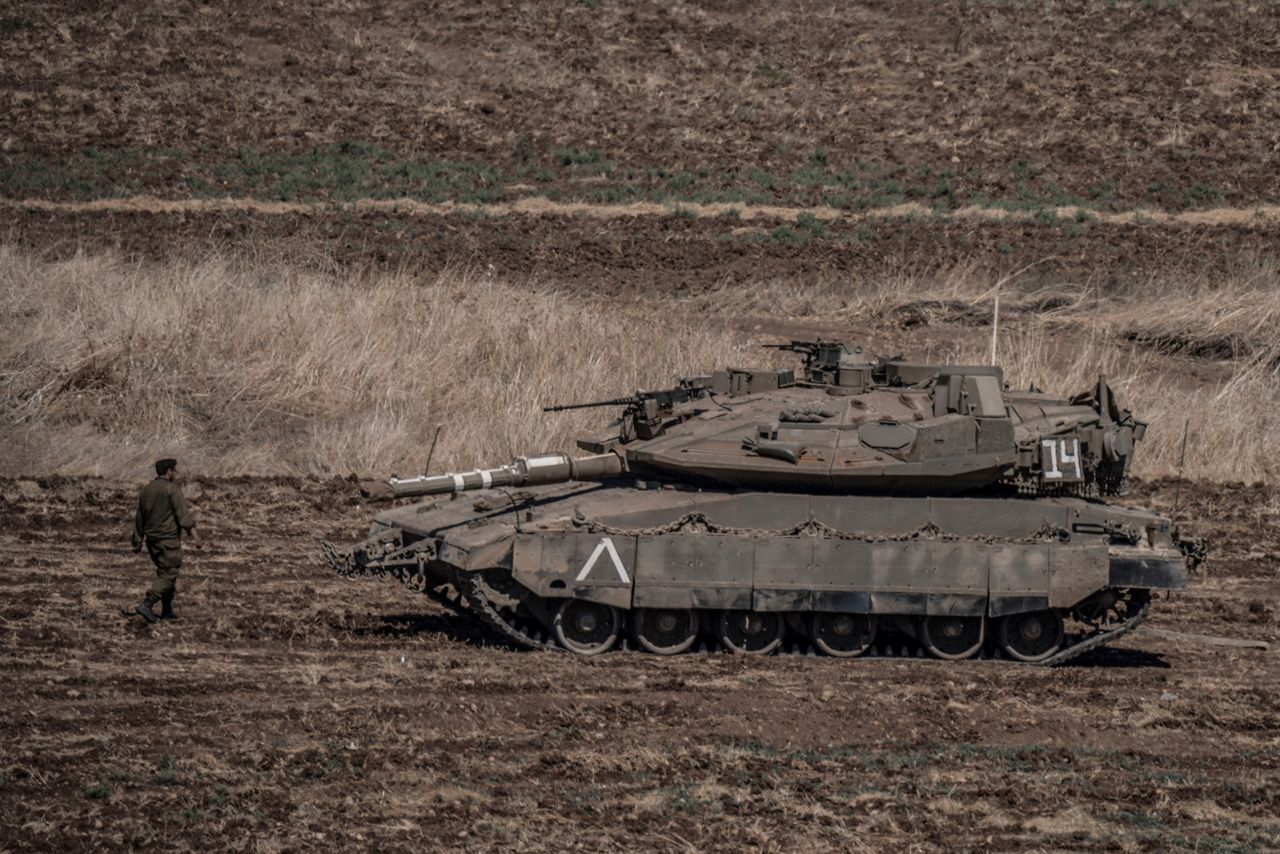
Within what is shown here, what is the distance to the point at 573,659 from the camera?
1391cm

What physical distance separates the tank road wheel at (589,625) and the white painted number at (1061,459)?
3.79 meters

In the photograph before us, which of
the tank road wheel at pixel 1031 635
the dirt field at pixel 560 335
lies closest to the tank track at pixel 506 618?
the tank road wheel at pixel 1031 635

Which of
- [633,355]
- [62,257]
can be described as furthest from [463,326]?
[62,257]

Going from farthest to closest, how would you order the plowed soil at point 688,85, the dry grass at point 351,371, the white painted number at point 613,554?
the plowed soil at point 688,85 < the dry grass at point 351,371 < the white painted number at point 613,554

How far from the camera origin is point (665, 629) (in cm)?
1431

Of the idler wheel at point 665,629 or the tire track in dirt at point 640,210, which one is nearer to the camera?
the idler wheel at point 665,629

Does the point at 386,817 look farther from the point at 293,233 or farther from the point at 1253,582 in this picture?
the point at 293,233

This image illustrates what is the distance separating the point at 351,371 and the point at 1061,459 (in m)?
11.8

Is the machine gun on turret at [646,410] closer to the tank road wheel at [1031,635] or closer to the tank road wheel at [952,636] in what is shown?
the tank road wheel at [952,636]

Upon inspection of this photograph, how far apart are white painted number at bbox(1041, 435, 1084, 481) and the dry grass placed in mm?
8293

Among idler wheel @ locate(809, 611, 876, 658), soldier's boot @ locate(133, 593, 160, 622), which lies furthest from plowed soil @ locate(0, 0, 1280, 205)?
idler wheel @ locate(809, 611, 876, 658)

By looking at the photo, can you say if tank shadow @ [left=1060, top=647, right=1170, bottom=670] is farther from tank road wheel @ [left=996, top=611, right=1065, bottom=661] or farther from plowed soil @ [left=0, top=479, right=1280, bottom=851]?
tank road wheel @ [left=996, top=611, right=1065, bottom=661]

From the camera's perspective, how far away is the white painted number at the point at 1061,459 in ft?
47.0

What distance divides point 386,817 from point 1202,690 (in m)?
6.90
